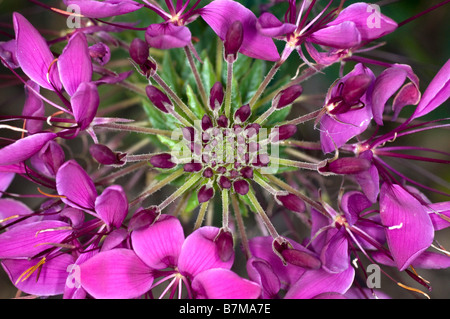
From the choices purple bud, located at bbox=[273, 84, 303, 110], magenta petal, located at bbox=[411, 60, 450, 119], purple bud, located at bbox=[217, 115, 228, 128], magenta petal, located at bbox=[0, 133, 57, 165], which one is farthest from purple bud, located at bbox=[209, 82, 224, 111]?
magenta petal, located at bbox=[411, 60, 450, 119]

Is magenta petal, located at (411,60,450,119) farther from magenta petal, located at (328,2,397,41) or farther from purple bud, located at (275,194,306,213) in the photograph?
purple bud, located at (275,194,306,213)

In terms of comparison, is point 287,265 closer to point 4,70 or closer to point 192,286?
point 192,286

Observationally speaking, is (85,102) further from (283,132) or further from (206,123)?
(283,132)

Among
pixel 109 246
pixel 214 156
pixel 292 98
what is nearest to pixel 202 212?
pixel 214 156

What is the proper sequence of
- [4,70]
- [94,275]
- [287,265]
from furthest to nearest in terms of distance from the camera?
[4,70]
[287,265]
[94,275]

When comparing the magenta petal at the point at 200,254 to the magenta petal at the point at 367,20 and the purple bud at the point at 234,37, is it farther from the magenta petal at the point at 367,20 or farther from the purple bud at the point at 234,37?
the magenta petal at the point at 367,20

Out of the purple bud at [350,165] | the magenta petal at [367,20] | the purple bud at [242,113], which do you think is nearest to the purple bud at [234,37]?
the purple bud at [242,113]
